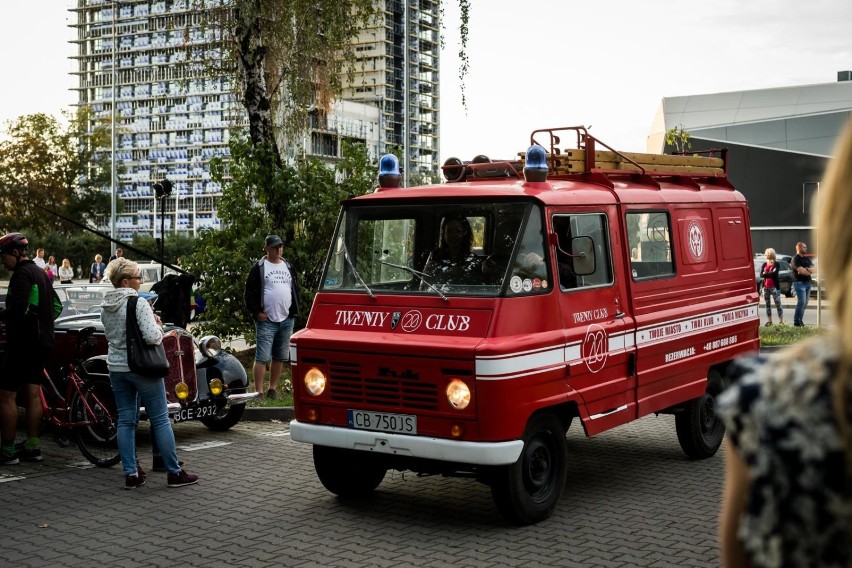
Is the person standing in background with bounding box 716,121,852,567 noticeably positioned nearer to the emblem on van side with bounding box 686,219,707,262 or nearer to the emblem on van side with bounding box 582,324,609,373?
the emblem on van side with bounding box 582,324,609,373

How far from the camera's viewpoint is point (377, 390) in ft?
24.8

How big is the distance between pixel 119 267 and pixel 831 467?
25.0 ft

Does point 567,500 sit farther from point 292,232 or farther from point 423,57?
point 423,57

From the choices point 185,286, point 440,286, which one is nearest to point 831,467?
point 440,286

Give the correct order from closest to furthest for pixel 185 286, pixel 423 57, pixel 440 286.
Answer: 1. pixel 440 286
2. pixel 185 286
3. pixel 423 57

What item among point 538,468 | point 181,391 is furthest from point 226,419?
point 538,468

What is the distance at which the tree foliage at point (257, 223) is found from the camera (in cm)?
1609

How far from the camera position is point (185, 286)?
1166cm

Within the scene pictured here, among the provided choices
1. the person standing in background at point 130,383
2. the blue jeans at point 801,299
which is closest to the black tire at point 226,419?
the person standing in background at point 130,383

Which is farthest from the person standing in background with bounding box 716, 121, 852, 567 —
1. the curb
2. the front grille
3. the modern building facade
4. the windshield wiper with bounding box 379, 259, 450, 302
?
the modern building facade

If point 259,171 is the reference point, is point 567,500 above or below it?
below

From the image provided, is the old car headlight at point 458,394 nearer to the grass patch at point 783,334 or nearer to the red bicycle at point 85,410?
the red bicycle at point 85,410

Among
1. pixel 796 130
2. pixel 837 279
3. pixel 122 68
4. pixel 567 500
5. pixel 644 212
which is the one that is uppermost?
pixel 122 68

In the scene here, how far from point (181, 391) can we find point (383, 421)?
3.75 meters
